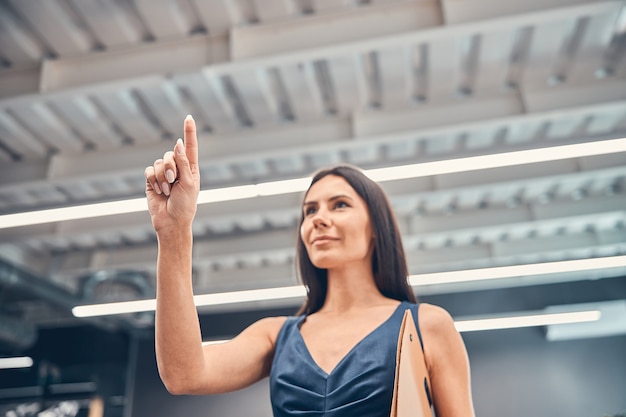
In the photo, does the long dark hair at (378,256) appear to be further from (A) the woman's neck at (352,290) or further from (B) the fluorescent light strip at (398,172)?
(B) the fluorescent light strip at (398,172)

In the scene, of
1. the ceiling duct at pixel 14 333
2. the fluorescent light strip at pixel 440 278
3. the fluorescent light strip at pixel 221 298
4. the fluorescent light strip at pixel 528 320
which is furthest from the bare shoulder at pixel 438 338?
the ceiling duct at pixel 14 333

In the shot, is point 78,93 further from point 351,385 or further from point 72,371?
point 72,371

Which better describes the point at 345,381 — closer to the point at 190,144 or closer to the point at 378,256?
the point at 378,256

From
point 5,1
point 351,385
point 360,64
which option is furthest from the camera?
point 360,64

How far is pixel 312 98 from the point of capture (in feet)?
14.2

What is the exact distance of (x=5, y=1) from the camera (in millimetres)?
3480

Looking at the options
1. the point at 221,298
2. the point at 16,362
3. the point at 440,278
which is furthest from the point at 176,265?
the point at 16,362

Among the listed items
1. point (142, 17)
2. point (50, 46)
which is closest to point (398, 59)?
point (142, 17)

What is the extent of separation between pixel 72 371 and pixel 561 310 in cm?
788

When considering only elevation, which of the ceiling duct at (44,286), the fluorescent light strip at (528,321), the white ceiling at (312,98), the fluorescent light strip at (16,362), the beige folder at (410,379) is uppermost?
the white ceiling at (312,98)

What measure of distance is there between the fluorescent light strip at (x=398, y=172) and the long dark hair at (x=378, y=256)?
8.14 feet

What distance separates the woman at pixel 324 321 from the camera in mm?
864

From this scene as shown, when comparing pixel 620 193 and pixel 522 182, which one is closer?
pixel 522 182

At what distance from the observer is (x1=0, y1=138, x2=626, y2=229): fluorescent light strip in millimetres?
3555
